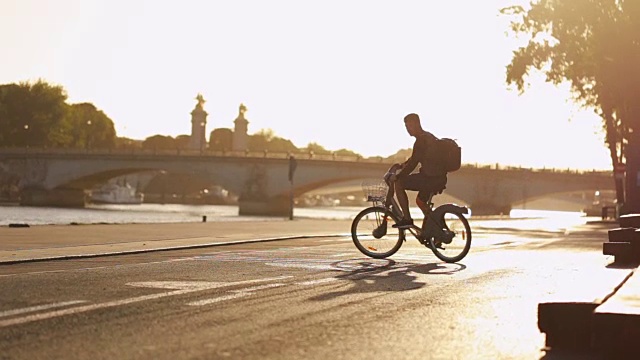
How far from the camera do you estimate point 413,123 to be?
12352mm

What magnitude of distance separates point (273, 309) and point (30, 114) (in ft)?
347

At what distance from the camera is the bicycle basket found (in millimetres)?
12784

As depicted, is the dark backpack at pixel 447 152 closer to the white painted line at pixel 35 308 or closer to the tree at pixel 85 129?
the white painted line at pixel 35 308

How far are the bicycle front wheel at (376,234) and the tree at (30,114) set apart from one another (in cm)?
9863

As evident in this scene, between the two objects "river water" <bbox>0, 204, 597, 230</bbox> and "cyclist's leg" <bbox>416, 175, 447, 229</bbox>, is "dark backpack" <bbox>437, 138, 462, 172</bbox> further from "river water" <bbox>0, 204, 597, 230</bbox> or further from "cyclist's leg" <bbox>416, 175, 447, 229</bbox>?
"river water" <bbox>0, 204, 597, 230</bbox>

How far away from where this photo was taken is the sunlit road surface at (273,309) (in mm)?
4836

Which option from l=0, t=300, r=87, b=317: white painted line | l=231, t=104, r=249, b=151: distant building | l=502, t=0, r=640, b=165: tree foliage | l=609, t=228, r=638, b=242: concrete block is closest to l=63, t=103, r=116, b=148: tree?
l=231, t=104, r=249, b=151: distant building

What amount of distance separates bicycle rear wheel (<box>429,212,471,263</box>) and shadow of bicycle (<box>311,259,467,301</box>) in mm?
482

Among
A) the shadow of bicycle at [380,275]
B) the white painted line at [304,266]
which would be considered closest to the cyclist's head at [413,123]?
the shadow of bicycle at [380,275]

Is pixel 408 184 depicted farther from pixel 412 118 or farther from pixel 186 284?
pixel 186 284

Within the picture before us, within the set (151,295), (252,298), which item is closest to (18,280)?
(151,295)

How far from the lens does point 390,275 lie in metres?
9.56

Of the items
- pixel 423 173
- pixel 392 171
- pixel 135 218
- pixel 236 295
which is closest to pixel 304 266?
pixel 392 171

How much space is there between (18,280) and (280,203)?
272 ft
